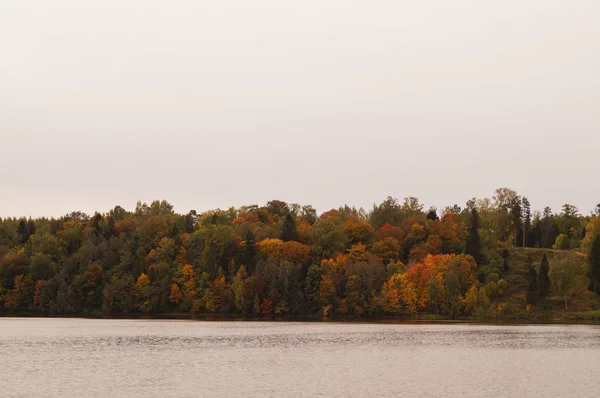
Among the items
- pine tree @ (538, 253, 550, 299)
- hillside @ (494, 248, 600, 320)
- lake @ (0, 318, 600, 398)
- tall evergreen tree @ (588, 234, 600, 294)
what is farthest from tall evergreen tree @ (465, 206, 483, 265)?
lake @ (0, 318, 600, 398)

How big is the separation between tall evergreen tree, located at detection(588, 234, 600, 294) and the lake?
77549mm

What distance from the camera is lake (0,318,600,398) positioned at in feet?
169

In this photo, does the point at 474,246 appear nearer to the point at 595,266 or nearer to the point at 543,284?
the point at 543,284

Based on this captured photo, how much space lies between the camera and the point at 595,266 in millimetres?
176250

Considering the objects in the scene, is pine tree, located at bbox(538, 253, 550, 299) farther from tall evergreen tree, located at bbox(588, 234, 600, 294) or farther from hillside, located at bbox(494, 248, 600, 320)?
tall evergreen tree, located at bbox(588, 234, 600, 294)

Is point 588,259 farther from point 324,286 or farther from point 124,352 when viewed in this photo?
point 124,352

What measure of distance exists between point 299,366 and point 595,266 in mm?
134993

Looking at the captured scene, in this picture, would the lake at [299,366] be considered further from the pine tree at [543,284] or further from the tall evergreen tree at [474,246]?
the tall evergreen tree at [474,246]

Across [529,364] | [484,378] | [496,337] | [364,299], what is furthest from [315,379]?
[364,299]

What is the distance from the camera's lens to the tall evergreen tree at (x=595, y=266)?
175m

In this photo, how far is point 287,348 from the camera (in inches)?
3354

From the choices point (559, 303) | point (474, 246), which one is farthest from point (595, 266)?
point (474, 246)

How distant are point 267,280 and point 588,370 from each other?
445ft

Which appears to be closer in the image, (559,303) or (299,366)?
(299,366)
